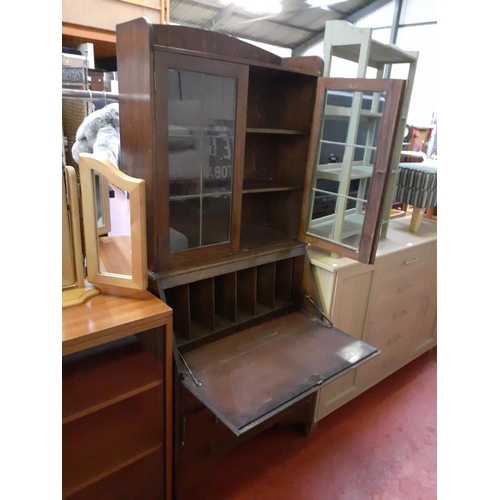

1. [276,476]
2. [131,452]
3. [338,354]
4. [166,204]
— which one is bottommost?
[276,476]

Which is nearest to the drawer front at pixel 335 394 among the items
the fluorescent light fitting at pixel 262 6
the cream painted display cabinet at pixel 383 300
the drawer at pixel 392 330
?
the cream painted display cabinet at pixel 383 300

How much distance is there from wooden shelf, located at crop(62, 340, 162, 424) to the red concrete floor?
0.69m

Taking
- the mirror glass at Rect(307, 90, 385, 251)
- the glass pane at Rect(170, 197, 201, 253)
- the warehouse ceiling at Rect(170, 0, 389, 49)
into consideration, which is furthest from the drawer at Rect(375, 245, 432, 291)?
the warehouse ceiling at Rect(170, 0, 389, 49)

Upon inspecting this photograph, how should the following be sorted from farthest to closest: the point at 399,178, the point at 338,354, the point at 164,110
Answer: the point at 399,178, the point at 338,354, the point at 164,110

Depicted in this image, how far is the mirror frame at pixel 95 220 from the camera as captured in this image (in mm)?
1163

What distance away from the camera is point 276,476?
1.70m

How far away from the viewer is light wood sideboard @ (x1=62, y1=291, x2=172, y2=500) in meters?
1.15

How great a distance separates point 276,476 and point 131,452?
0.73 meters

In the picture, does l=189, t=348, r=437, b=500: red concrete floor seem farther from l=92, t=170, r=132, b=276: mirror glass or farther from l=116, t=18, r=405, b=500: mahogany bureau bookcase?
l=92, t=170, r=132, b=276: mirror glass

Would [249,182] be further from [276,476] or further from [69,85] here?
[276,476]

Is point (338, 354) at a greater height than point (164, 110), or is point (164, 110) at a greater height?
point (164, 110)
